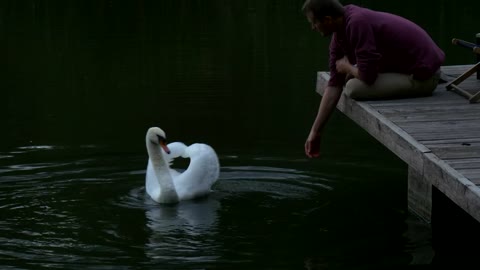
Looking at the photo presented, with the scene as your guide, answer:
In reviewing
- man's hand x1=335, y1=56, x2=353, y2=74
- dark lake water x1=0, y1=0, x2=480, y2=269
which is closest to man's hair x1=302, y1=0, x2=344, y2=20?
man's hand x1=335, y1=56, x2=353, y2=74

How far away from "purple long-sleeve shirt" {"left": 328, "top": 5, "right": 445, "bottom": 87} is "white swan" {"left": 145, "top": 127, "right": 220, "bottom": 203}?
1517mm

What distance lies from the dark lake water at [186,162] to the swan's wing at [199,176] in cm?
12

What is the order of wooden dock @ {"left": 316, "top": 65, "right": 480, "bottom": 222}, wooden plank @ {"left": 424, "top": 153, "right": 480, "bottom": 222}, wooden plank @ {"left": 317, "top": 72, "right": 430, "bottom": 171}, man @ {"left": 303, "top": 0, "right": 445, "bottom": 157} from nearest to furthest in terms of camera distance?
wooden plank @ {"left": 424, "top": 153, "right": 480, "bottom": 222}, wooden dock @ {"left": 316, "top": 65, "right": 480, "bottom": 222}, wooden plank @ {"left": 317, "top": 72, "right": 430, "bottom": 171}, man @ {"left": 303, "top": 0, "right": 445, "bottom": 157}

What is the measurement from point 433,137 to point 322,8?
1.37 metres

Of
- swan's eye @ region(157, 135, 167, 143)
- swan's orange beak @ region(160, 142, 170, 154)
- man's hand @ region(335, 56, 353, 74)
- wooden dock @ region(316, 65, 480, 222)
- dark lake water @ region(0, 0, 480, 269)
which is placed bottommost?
dark lake water @ region(0, 0, 480, 269)

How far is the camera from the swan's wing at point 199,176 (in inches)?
398

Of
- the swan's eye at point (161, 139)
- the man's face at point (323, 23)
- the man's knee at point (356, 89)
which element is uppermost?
the man's face at point (323, 23)

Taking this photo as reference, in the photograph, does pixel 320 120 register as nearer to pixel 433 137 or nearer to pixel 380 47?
pixel 380 47

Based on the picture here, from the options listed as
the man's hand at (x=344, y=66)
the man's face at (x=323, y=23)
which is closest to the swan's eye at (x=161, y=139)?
the man's hand at (x=344, y=66)

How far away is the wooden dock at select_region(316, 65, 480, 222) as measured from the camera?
7148mm

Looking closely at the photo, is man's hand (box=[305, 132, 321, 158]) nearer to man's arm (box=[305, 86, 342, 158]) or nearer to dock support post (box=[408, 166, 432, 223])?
man's arm (box=[305, 86, 342, 158])

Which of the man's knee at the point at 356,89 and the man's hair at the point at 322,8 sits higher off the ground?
the man's hair at the point at 322,8

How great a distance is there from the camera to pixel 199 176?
10.1 m

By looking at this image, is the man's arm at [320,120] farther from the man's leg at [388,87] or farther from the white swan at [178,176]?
the white swan at [178,176]
